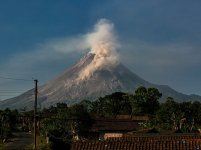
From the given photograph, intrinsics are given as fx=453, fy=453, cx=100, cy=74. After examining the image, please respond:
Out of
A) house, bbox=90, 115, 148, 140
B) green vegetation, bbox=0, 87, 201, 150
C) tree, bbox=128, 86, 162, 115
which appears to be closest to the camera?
green vegetation, bbox=0, 87, 201, 150

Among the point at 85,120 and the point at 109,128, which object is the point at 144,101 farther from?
the point at 85,120

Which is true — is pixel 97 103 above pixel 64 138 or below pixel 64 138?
above

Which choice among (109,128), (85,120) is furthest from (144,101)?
(85,120)

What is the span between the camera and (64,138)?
6575 cm

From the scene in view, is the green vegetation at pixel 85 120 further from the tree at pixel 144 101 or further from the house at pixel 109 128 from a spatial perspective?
the house at pixel 109 128

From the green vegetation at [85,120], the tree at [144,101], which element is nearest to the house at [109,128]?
the green vegetation at [85,120]

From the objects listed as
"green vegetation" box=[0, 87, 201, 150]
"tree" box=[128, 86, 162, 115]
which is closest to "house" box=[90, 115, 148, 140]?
"green vegetation" box=[0, 87, 201, 150]

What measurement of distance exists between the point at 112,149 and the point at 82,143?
1808mm

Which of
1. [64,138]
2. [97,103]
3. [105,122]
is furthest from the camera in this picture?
[97,103]

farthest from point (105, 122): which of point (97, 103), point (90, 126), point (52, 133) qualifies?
point (97, 103)

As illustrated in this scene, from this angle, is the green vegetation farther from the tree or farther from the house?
the house

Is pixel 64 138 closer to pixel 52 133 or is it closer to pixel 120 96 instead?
pixel 52 133

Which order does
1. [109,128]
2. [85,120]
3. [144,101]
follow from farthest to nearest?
1. [144,101]
2. [109,128]
3. [85,120]

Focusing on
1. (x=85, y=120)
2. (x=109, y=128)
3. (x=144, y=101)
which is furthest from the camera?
(x=144, y=101)
